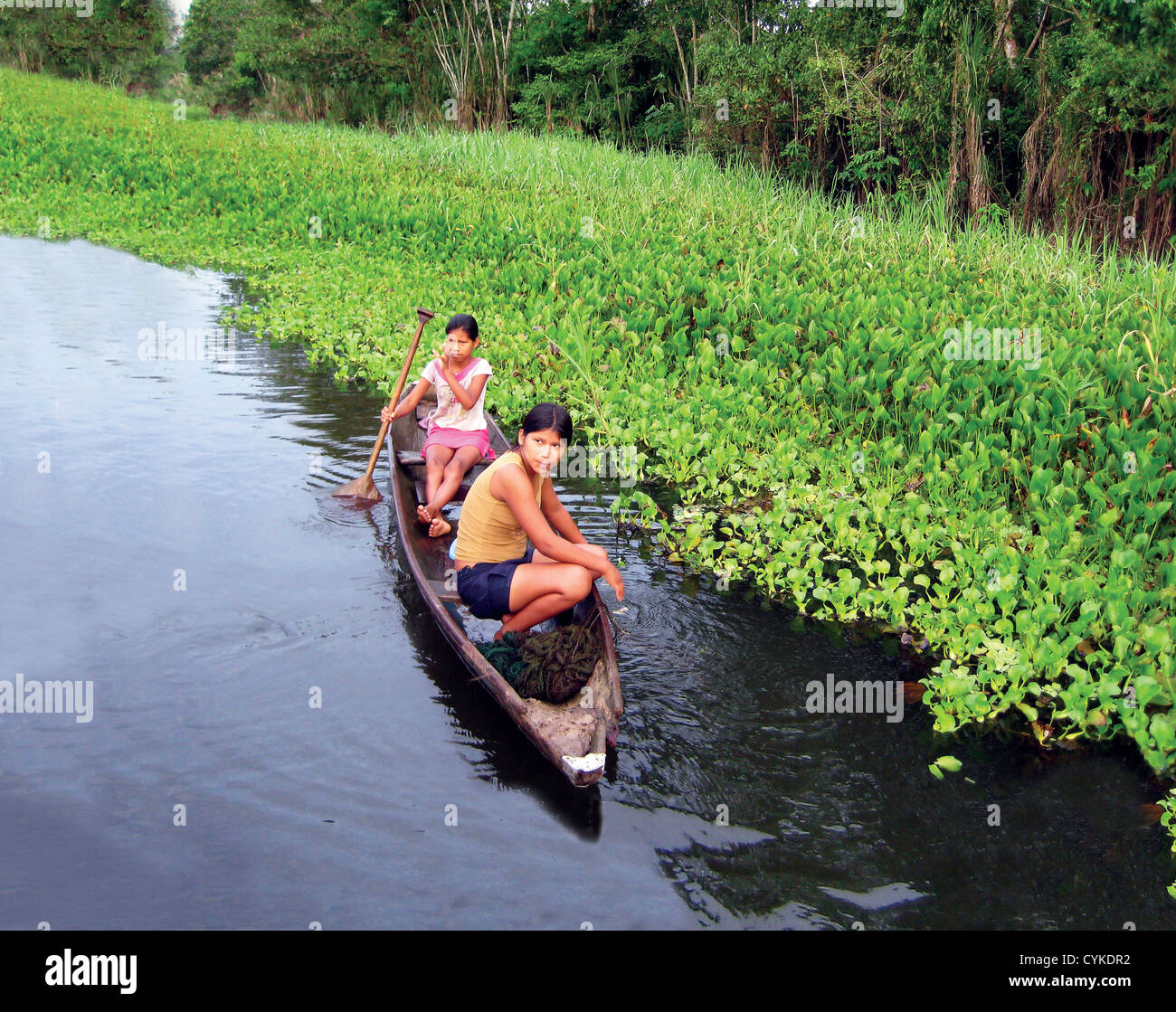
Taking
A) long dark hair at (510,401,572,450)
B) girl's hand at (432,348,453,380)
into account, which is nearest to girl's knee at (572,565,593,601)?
long dark hair at (510,401,572,450)

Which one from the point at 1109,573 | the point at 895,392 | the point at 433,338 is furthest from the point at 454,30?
the point at 1109,573

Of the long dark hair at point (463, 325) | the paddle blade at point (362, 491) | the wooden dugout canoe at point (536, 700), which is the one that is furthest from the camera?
the paddle blade at point (362, 491)

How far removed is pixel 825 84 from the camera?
641 inches

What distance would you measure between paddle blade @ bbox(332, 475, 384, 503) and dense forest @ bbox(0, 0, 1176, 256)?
325 inches

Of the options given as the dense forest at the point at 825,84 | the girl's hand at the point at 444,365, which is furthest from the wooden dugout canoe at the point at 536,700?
the dense forest at the point at 825,84

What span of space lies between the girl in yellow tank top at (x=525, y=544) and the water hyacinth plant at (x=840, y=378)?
1.65 metres

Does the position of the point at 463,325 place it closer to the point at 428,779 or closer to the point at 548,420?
the point at 548,420

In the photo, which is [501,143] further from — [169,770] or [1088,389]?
[169,770]

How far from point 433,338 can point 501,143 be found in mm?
10470

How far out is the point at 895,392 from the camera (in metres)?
7.57

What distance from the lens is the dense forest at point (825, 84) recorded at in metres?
11.9

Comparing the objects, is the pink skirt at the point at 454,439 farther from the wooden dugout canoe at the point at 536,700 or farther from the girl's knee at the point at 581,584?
the girl's knee at the point at 581,584

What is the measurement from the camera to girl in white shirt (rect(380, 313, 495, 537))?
7.00 m

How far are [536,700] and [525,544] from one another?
3.42 ft
